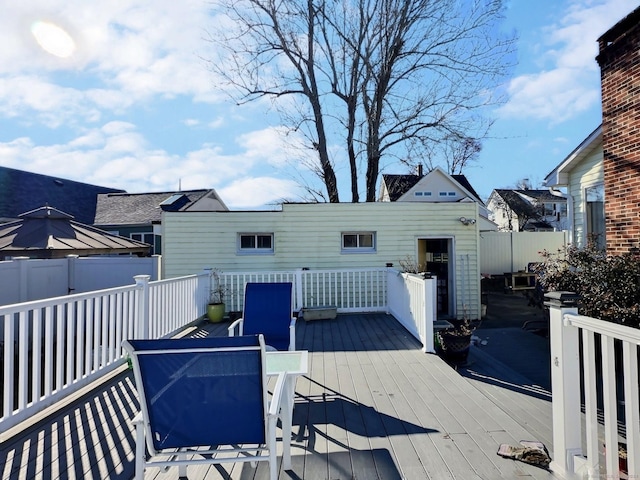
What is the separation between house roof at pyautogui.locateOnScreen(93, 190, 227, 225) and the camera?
18438 mm

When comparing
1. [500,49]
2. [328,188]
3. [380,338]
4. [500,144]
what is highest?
[500,49]

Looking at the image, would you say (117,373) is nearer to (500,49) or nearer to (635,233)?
(635,233)

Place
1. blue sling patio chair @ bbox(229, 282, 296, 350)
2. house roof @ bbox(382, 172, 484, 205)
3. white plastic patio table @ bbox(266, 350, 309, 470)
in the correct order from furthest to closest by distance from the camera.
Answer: house roof @ bbox(382, 172, 484, 205) < blue sling patio chair @ bbox(229, 282, 296, 350) < white plastic patio table @ bbox(266, 350, 309, 470)

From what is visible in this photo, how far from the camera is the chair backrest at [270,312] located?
3855 mm

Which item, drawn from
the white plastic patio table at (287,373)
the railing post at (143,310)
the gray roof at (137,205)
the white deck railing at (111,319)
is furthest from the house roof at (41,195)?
the white plastic patio table at (287,373)

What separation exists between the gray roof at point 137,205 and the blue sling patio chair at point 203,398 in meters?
17.0

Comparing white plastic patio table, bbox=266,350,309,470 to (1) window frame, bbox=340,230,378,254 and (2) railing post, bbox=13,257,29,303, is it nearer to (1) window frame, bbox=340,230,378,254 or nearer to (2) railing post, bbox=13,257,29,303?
(1) window frame, bbox=340,230,378,254

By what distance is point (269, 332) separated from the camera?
3.87m

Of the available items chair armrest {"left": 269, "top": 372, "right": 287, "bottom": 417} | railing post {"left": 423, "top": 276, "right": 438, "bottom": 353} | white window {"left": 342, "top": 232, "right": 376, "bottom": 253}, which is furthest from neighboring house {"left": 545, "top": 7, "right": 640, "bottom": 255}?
chair armrest {"left": 269, "top": 372, "right": 287, "bottom": 417}

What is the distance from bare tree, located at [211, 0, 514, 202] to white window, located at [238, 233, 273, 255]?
191 inches

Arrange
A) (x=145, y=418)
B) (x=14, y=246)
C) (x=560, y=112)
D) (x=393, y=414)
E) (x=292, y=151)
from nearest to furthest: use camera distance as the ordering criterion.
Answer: (x=145, y=418) → (x=393, y=414) → (x=560, y=112) → (x=14, y=246) → (x=292, y=151)

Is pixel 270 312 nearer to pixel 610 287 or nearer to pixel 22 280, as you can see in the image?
pixel 610 287

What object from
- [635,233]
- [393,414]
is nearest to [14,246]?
[393,414]

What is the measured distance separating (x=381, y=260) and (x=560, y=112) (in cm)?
498
